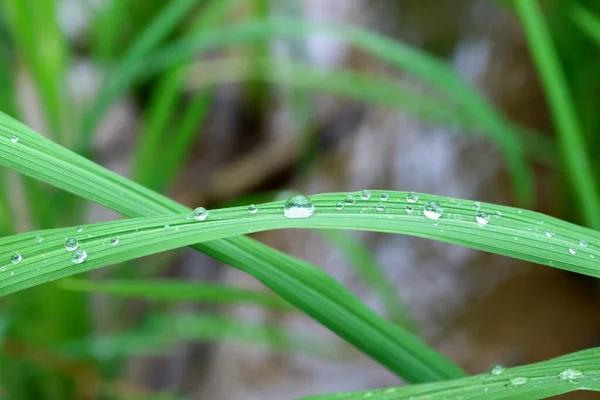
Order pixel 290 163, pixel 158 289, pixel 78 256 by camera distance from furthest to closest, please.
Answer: pixel 290 163 < pixel 158 289 < pixel 78 256

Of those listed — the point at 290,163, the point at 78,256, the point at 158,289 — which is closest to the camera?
the point at 78,256

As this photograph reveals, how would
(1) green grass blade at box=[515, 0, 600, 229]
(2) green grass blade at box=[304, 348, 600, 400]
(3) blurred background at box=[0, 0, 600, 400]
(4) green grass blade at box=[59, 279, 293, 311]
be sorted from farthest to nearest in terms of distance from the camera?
1. (3) blurred background at box=[0, 0, 600, 400]
2. (1) green grass blade at box=[515, 0, 600, 229]
3. (4) green grass blade at box=[59, 279, 293, 311]
4. (2) green grass blade at box=[304, 348, 600, 400]

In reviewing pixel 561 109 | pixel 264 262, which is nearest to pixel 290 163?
pixel 561 109

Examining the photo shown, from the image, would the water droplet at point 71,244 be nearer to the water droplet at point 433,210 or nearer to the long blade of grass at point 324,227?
the long blade of grass at point 324,227

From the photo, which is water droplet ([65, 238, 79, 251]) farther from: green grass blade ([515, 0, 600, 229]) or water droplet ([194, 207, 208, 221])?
green grass blade ([515, 0, 600, 229])

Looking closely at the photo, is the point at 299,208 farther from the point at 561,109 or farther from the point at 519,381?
the point at 561,109

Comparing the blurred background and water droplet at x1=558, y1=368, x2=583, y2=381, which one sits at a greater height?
the blurred background

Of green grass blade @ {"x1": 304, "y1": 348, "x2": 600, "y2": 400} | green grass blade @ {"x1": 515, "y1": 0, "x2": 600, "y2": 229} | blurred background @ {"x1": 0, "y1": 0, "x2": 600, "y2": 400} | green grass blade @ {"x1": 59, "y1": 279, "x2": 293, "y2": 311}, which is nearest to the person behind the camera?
green grass blade @ {"x1": 304, "y1": 348, "x2": 600, "y2": 400}

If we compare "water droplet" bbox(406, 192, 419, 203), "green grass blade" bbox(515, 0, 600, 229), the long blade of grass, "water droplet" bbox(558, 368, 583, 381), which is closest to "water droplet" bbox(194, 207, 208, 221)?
the long blade of grass
